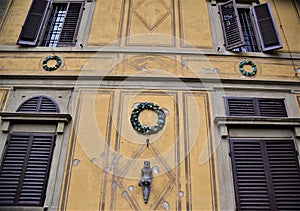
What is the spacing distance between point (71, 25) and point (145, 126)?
350 centimetres

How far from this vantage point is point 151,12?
324 inches

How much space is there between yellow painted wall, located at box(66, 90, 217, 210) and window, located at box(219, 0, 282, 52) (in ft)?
6.23

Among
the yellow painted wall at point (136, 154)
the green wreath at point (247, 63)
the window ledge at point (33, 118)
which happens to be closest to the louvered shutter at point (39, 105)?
the window ledge at point (33, 118)

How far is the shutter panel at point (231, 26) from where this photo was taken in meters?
7.49

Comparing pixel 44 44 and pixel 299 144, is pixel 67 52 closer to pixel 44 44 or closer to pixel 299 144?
pixel 44 44

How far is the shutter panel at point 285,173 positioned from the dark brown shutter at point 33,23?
5875 mm

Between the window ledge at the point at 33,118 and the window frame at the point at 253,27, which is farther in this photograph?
the window frame at the point at 253,27

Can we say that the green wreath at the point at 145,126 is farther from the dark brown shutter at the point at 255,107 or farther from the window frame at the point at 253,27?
the window frame at the point at 253,27

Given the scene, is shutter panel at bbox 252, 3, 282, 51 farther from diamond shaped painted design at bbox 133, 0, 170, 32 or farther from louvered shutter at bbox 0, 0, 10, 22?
louvered shutter at bbox 0, 0, 10, 22

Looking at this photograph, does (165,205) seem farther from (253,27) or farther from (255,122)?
(253,27)

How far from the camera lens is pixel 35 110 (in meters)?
6.54

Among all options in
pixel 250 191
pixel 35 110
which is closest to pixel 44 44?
pixel 35 110

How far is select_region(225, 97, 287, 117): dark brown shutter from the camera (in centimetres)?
656

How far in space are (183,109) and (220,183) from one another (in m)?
1.70
